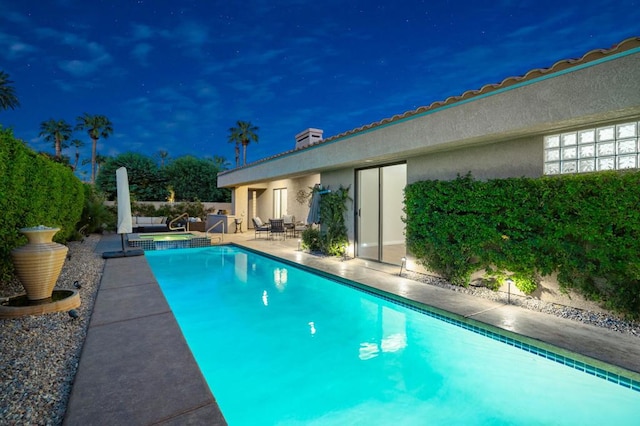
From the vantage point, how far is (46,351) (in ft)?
10.7

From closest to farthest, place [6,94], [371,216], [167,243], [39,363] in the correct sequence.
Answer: [39,363]
[371,216]
[167,243]
[6,94]

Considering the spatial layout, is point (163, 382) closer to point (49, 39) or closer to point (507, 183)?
point (507, 183)

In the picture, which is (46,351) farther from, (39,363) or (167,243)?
(167,243)

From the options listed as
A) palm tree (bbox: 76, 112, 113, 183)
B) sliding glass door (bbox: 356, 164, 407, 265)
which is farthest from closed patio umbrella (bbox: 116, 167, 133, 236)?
palm tree (bbox: 76, 112, 113, 183)

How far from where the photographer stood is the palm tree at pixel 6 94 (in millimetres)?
21422

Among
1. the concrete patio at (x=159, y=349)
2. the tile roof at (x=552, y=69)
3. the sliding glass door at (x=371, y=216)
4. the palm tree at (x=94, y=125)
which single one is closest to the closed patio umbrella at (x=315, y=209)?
the sliding glass door at (x=371, y=216)

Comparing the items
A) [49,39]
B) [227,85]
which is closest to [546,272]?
[49,39]

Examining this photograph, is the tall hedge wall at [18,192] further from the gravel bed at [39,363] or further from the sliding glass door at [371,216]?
the sliding glass door at [371,216]

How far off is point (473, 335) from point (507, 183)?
2.56 m

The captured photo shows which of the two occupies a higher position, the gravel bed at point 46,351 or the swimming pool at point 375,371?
the gravel bed at point 46,351

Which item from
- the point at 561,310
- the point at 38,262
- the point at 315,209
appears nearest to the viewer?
the point at 38,262

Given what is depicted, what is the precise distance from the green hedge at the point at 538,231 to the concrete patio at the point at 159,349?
2.13 ft

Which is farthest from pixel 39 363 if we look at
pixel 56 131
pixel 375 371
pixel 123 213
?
pixel 56 131

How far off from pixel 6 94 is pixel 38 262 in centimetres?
2574
